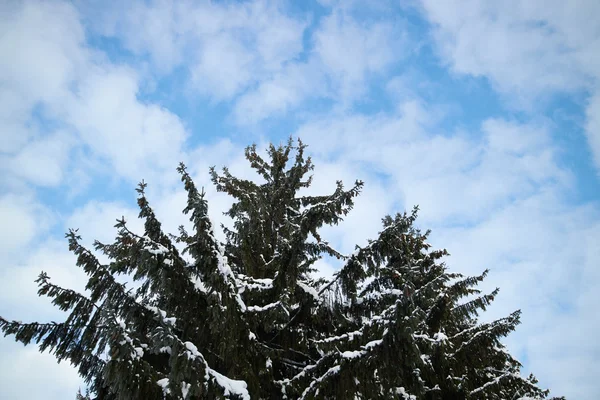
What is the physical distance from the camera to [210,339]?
6504 mm

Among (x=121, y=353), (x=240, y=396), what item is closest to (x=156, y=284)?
(x=121, y=353)

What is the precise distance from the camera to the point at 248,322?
21.4 ft

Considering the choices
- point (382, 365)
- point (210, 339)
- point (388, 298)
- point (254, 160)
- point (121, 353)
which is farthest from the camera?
point (254, 160)

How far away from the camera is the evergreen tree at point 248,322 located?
4.64m

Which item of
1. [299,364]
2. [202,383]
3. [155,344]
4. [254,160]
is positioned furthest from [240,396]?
[254,160]

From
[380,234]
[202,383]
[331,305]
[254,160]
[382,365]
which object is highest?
[254,160]

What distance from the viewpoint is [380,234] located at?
673 cm

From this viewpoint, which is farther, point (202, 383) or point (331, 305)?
point (331, 305)

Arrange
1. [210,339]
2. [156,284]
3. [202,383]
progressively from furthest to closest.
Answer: [210,339] < [156,284] < [202,383]

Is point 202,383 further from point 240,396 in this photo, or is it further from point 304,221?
point 304,221

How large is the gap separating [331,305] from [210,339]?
2.40 meters

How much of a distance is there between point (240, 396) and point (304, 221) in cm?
312

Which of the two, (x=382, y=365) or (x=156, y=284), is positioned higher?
(x=156, y=284)

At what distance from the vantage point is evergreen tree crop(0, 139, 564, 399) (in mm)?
4641
